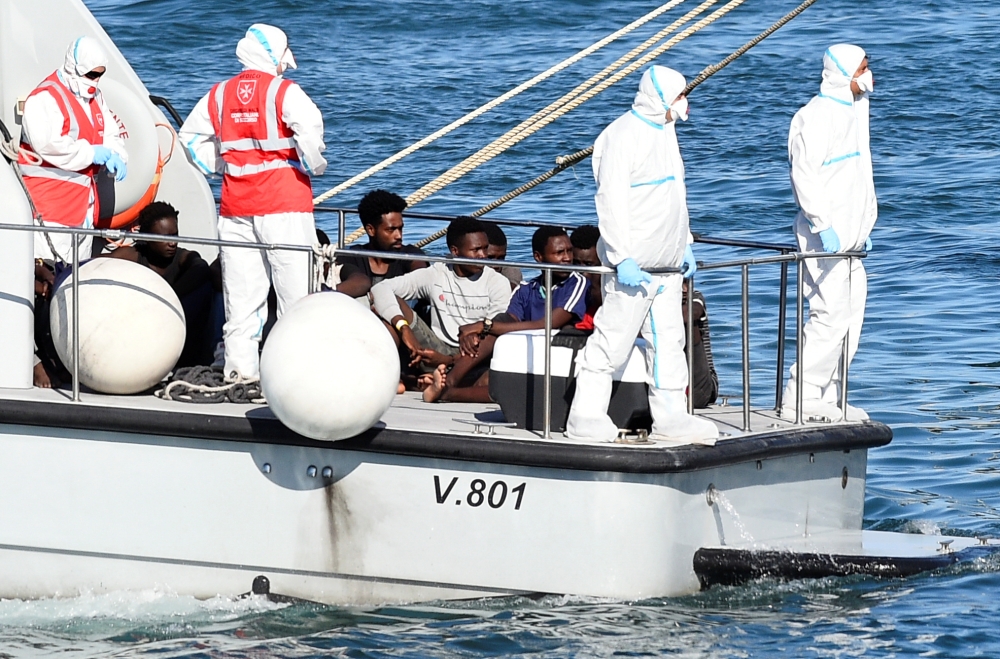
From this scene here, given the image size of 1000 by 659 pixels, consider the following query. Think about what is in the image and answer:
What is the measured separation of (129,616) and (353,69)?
15525 millimetres

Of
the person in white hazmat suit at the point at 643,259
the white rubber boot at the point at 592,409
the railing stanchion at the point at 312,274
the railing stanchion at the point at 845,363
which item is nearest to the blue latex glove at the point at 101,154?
the railing stanchion at the point at 312,274

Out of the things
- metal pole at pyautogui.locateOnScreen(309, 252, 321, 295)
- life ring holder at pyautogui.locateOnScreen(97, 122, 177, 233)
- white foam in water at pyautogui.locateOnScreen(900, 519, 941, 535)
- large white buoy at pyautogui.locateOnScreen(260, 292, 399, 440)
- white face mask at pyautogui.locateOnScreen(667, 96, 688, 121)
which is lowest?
white foam in water at pyautogui.locateOnScreen(900, 519, 941, 535)

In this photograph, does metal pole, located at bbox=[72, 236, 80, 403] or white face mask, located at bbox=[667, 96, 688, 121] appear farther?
metal pole, located at bbox=[72, 236, 80, 403]

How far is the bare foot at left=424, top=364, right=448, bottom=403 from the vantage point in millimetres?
6918

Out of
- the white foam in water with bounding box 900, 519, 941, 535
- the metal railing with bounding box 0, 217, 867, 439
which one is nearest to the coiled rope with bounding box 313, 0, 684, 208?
the metal railing with bounding box 0, 217, 867, 439

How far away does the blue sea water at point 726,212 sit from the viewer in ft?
19.8

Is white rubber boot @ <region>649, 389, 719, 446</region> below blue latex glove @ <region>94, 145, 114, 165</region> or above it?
below

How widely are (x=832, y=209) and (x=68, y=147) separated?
11.3ft

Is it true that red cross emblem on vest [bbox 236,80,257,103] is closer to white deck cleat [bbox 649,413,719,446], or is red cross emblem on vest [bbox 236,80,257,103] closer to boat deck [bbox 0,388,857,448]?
boat deck [bbox 0,388,857,448]

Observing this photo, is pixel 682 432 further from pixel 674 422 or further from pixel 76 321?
pixel 76 321

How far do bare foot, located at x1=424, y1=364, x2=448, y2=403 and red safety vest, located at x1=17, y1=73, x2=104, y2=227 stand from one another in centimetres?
179

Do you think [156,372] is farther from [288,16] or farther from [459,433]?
[288,16]

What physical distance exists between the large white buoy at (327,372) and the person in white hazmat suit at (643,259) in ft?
2.64

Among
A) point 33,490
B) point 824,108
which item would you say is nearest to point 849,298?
point 824,108
